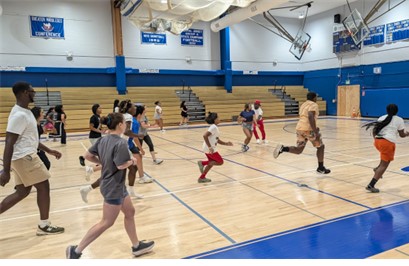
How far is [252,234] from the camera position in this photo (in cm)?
375

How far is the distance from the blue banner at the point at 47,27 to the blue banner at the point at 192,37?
738 cm

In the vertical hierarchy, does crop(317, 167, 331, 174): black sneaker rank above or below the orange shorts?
below

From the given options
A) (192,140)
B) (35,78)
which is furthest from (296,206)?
(35,78)

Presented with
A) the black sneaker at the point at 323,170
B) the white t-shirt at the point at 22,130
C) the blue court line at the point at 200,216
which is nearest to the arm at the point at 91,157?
the white t-shirt at the point at 22,130

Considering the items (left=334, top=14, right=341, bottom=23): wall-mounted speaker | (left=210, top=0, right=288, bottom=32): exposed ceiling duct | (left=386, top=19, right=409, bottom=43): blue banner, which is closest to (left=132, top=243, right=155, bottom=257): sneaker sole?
(left=210, top=0, right=288, bottom=32): exposed ceiling duct

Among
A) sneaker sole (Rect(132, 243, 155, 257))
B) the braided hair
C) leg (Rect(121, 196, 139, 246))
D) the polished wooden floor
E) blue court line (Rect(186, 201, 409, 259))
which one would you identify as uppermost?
the braided hair

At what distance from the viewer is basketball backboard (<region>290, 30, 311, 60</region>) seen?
890 inches

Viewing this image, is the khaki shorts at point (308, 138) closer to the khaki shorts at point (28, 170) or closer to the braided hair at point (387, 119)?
the braided hair at point (387, 119)

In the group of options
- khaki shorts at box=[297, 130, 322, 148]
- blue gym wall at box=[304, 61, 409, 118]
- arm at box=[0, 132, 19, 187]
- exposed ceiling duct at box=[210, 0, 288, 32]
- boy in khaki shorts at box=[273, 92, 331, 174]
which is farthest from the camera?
blue gym wall at box=[304, 61, 409, 118]

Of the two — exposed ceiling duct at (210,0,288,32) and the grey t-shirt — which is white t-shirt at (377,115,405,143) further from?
exposed ceiling duct at (210,0,288,32)

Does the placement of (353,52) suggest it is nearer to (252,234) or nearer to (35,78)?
(35,78)

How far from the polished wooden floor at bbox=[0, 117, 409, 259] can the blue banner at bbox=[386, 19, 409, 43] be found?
14325 millimetres

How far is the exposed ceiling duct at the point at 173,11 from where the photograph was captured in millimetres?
12250

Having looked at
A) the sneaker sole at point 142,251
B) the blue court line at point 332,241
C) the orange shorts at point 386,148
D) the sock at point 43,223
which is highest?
the orange shorts at point 386,148
